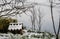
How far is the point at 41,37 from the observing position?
57.3 inches

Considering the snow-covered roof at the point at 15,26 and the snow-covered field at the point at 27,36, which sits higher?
the snow-covered roof at the point at 15,26

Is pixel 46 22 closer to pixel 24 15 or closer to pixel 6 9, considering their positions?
pixel 24 15

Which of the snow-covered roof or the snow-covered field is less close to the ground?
the snow-covered roof

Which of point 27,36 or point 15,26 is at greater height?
point 15,26

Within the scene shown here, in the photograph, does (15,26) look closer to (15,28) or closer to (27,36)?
(15,28)

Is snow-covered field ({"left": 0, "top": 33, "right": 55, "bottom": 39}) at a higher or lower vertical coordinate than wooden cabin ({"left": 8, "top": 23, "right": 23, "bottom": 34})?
lower

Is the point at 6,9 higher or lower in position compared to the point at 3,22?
higher

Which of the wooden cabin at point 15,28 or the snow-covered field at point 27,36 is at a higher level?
the wooden cabin at point 15,28

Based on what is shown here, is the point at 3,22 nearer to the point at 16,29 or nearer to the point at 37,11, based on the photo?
the point at 16,29

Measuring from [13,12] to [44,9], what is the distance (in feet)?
1.17

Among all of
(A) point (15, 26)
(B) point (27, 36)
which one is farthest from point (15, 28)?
(B) point (27, 36)

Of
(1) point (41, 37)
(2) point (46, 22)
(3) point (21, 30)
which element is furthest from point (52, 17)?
(3) point (21, 30)

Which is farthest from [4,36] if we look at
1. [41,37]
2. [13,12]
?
[41,37]

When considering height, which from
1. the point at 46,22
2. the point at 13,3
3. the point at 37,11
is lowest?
the point at 46,22
